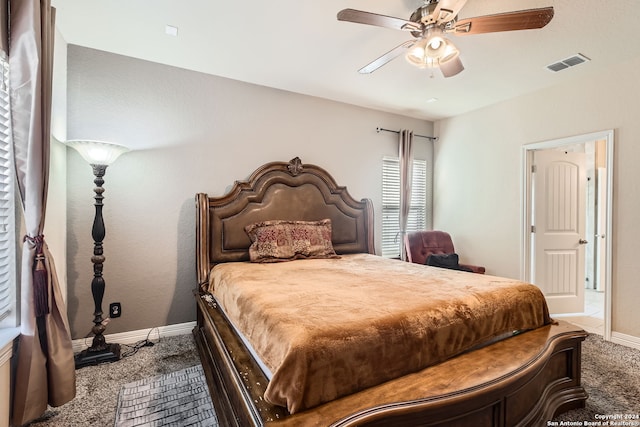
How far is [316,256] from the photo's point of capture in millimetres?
3213

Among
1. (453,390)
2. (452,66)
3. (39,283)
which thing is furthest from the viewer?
(452,66)

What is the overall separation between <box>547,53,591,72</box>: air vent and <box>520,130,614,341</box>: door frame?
30.0 inches

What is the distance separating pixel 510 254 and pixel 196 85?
4358 millimetres

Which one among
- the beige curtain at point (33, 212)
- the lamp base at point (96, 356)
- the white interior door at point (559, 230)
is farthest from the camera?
the white interior door at point (559, 230)

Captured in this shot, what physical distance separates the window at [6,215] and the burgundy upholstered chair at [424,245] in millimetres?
3773

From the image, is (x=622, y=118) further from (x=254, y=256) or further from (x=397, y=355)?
(x=254, y=256)

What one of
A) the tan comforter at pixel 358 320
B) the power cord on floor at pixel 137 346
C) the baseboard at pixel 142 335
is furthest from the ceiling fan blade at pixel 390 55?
the power cord on floor at pixel 137 346

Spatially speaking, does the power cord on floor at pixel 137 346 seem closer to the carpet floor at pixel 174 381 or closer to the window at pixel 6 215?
the carpet floor at pixel 174 381

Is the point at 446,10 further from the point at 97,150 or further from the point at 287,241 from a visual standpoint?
the point at 97,150

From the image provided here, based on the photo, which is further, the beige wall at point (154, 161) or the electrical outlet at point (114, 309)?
the electrical outlet at point (114, 309)

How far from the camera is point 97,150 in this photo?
2359 mm

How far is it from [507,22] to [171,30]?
247 cm

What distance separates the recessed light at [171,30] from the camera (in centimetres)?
237

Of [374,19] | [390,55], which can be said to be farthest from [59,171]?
[390,55]
